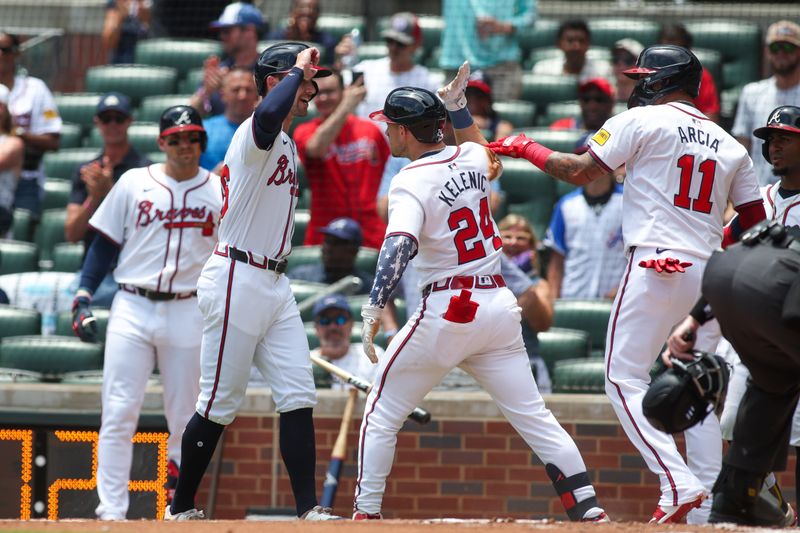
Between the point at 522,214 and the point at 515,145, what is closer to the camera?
the point at 515,145

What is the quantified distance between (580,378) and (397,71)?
3.09m

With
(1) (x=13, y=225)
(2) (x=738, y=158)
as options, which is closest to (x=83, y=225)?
(1) (x=13, y=225)

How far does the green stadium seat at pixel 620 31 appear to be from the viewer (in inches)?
397

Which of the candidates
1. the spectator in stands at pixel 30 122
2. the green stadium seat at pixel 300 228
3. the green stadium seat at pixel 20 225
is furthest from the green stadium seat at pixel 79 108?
the green stadium seat at pixel 300 228

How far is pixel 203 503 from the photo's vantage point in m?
6.56

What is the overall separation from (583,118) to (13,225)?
3853mm

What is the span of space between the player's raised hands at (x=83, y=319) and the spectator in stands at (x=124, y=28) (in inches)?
208

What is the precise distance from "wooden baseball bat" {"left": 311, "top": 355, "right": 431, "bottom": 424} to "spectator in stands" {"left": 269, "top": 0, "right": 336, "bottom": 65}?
389cm

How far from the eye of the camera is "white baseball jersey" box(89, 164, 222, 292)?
238 inches

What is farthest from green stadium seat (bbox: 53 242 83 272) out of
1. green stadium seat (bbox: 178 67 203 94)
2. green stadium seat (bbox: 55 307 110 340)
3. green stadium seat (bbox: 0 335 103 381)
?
green stadium seat (bbox: 178 67 203 94)

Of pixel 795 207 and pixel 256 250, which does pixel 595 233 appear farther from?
pixel 256 250

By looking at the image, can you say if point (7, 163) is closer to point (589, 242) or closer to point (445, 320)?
point (589, 242)

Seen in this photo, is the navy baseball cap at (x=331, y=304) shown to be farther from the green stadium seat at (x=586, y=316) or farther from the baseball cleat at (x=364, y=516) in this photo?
the baseball cleat at (x=364, y=516)

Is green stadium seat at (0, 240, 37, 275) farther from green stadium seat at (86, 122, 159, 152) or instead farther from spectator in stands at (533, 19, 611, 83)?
spectator in stands at (533, 19, 611, 83)
